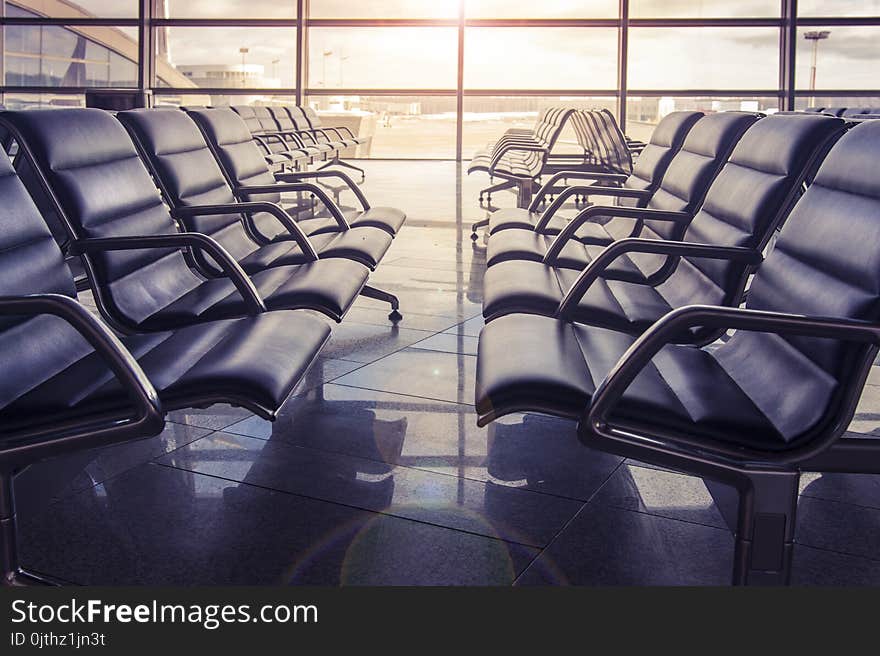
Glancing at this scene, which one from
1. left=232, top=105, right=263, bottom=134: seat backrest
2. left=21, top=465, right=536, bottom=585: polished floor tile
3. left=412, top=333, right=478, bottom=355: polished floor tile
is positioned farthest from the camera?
left=232, top=105, right=263, bottom=134: seat backrest

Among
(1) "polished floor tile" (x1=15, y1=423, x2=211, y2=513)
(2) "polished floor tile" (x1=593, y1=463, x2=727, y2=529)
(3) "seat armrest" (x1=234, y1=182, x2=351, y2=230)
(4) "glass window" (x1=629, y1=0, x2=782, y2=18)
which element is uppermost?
(4) "glass window" (x1=629, y1=0, x2=782, y2=18)

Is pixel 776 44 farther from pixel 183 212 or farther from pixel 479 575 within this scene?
pixel 479 575

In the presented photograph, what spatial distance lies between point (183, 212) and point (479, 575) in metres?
1.53

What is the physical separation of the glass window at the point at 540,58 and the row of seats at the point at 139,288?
7510 millimetres

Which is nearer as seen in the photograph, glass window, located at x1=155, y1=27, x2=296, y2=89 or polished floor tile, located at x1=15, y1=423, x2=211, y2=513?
polished floor tile, located at x1=15, y1=423, x2=211, y2=513

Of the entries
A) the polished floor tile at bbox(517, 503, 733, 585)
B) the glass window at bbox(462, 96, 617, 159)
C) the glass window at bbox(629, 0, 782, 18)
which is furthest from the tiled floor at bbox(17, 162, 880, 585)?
the glass window at bbox(629, 0, 782, 18)

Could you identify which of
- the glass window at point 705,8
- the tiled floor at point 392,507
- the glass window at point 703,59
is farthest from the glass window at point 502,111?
the tiled floor at point 392,507

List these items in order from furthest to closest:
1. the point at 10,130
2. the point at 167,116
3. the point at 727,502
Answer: the point at 167,116
the point at 10,130
the point at 727,502

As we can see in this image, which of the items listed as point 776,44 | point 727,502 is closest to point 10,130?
point 727,502

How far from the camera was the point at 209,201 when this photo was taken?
112 inches

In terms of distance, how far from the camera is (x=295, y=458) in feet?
6.79

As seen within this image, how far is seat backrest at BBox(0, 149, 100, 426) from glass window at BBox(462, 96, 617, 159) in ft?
28.6

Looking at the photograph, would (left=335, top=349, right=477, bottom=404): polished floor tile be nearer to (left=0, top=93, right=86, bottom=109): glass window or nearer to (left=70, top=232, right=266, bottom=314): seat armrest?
(left=70, top=232, right=266, bottom=314): seat armrest

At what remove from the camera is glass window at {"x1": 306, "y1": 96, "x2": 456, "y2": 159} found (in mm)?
10711
